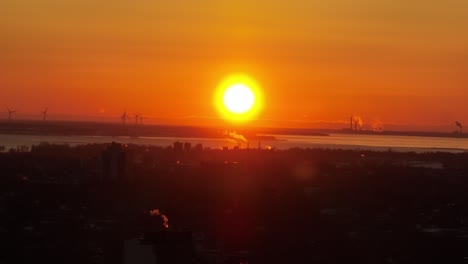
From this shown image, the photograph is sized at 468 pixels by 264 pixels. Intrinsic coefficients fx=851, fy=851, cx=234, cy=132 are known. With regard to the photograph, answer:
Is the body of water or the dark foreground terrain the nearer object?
the dark foreground terrain

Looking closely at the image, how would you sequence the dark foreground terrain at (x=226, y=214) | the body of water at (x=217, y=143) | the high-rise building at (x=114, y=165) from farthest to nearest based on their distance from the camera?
the body of water at (x=217, y=143)
the high-rise building at (x=114, y=165)
the dark foreground terrain at (x=226, y=214)

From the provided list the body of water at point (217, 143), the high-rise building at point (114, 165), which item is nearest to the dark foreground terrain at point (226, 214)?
the high-rise building at point (114, 165)

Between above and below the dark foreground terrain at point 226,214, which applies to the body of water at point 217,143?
above

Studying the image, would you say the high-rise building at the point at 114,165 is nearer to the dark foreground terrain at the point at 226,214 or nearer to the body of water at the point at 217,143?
the dark foreground terrain at the point at 226,214

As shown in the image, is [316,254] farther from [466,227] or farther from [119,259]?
[466,227]

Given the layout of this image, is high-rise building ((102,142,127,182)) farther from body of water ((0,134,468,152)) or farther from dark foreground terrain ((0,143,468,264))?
body of water ((0,134,468,152))

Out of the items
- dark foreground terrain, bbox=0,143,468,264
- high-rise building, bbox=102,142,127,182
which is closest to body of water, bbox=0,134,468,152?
high-rise building, bbox=102,142,127,182

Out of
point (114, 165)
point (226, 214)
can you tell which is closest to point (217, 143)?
point (114, 165)

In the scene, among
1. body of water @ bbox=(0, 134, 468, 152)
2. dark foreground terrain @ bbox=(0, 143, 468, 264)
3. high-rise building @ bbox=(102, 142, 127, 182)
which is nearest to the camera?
dark foreground terrain @ bbox=(0, 143, 468, 264)

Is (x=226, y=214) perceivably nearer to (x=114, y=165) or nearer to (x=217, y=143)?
(x=114, y=165)
